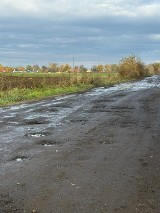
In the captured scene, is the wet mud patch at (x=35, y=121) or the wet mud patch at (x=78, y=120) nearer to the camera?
the wet mud patch at (x=35, y=121)

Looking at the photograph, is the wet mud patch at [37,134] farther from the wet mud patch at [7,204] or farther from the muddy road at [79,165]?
the wet mud patch at [7,204]

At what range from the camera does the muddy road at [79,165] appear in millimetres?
5691

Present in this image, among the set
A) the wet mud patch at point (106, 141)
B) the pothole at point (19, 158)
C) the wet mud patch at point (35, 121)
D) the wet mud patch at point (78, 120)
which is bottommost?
the wet mud patch at point (106, 141)

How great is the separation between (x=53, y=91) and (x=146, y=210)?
2410cm

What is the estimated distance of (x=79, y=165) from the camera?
7809 mm

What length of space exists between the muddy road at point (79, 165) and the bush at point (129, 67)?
49.7m

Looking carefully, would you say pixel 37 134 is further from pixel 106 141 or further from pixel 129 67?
pixel 129 67

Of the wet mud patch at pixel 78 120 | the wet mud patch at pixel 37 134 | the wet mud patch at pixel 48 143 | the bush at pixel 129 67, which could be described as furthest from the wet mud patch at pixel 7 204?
the bush at pixel 129 67

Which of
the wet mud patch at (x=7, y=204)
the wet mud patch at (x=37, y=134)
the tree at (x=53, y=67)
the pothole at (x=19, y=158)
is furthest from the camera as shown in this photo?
the tree at (x=53, y=67)

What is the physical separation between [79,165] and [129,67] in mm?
57141

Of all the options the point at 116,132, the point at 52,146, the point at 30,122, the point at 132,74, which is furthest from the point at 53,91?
the point at 132,74

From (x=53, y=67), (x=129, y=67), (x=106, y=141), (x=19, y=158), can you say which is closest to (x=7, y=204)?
(x=19, y=158)

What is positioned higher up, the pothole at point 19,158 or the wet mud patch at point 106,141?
A: the pothole at point 19,158

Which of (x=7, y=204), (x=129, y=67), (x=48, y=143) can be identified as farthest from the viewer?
(x=129, y=67)
